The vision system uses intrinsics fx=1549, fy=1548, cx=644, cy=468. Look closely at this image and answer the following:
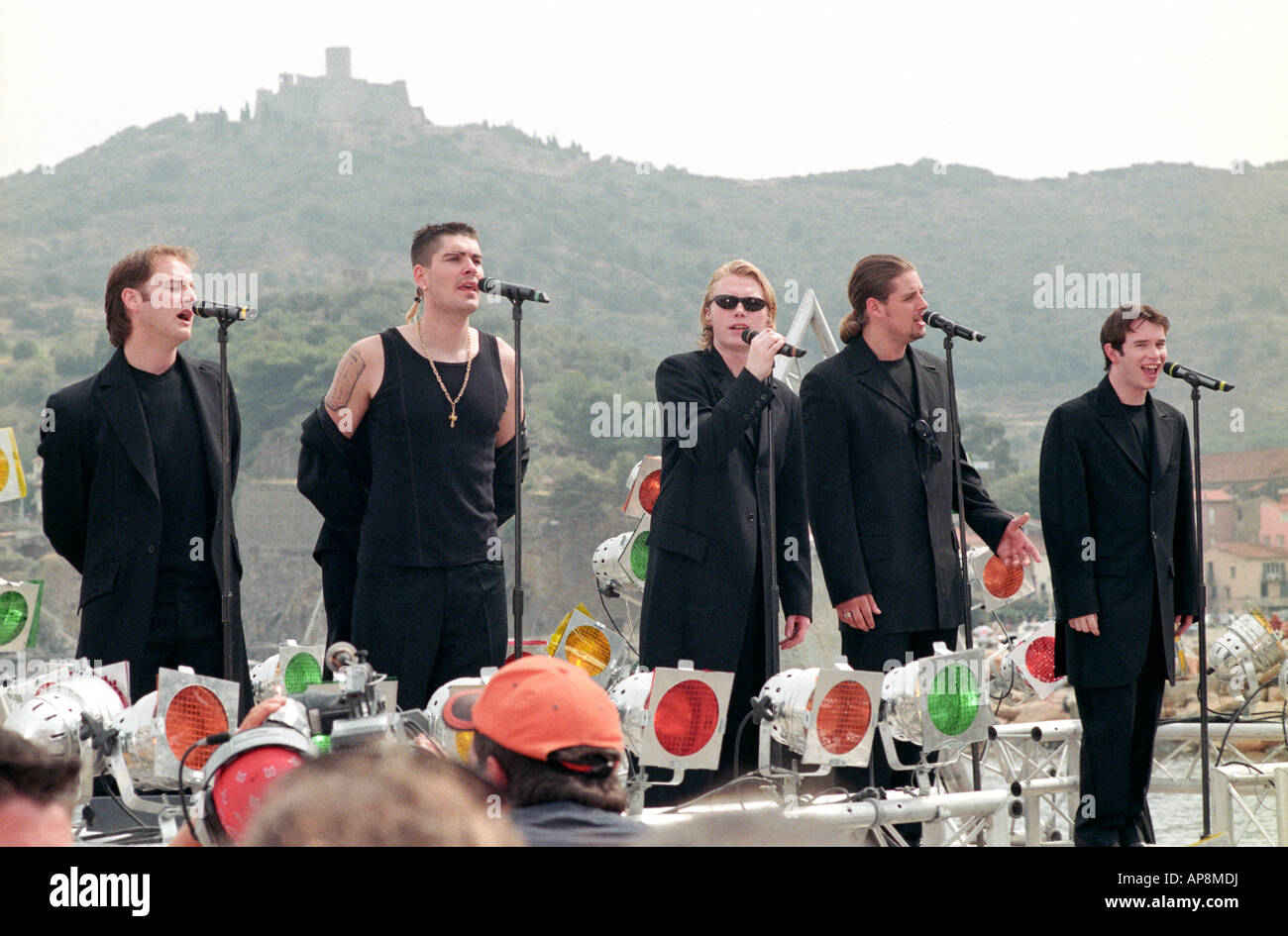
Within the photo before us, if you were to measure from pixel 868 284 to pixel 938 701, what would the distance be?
1630 mm

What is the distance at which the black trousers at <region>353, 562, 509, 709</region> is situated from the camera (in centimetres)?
484

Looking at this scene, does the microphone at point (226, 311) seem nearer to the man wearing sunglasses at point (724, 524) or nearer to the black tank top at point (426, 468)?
the black tank top at point (426, 468)

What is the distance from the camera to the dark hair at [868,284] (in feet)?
17.7

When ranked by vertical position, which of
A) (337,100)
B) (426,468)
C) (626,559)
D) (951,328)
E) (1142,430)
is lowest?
(626,559)

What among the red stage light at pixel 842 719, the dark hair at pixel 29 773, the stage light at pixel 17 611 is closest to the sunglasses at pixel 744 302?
the red stage light at pixel 842 719

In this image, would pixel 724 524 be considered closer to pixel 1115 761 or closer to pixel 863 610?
pixel 863 610

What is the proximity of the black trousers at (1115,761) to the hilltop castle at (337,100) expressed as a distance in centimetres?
8965

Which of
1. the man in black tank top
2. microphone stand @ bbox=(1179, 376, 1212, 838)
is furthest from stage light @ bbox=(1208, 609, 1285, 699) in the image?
the man in black tank top

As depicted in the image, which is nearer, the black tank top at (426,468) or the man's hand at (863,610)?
the black tank top at (426,468)

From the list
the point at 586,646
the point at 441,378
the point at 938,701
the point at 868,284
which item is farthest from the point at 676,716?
the point at 868,284

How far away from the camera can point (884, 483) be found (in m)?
5.29

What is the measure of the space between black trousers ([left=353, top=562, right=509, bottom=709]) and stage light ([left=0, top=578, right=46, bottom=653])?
1.73 metres
